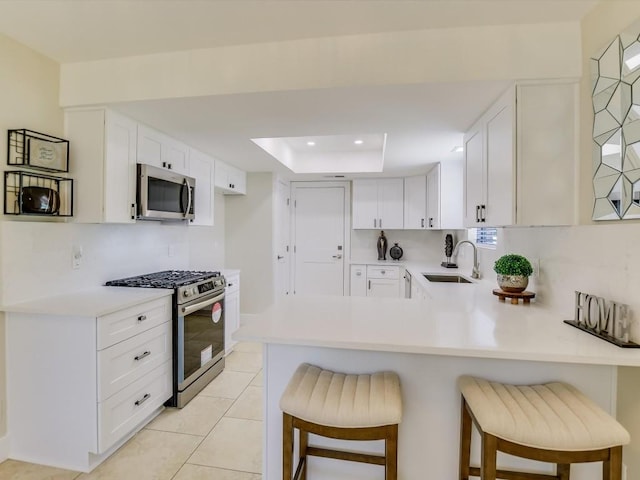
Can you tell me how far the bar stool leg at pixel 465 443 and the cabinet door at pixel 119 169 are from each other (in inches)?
94.1

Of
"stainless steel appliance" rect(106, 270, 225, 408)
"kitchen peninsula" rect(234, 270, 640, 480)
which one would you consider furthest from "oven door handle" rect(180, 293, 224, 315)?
"kitchen peninsula" rect(234, 270, 640, 480)

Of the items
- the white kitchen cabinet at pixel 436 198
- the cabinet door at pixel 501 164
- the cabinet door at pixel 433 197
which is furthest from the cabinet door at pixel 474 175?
the cabinet door at pixel 433 197

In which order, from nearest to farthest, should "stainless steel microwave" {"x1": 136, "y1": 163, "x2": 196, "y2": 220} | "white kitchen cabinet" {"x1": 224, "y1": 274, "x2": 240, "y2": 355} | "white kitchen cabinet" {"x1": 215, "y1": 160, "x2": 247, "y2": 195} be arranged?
"stainless steel microwave" {"x1": 136, "y1": 163, "x2": 196, "y2": 220} < "white kitchen cabinet" {"x1": 224, "y1": 274, "x2": 240, "y2": 355} < "white kitchen cabinet" {"x1": 215, "y1": 160, "x2": 247, "y2": 195}

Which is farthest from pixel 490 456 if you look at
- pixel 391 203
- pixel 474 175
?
pixel 391 203

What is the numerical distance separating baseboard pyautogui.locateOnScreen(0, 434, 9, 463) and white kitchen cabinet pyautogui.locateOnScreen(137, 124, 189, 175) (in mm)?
1934

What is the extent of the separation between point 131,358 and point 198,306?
695 mm

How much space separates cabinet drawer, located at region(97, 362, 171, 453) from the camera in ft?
6.12

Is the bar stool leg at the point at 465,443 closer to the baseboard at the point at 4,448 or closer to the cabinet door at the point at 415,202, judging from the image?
the baseboard at the point at 4,448

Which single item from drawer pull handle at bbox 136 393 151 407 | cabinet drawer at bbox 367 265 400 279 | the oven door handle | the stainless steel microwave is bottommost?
drawer pull handle at bbox 136 393 151 407

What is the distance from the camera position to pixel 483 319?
163 cm

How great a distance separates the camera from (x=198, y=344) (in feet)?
8.96

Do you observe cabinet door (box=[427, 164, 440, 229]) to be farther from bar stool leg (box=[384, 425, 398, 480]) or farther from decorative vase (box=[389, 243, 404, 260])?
bar stool leg (box=[384, 425, 398, 480])

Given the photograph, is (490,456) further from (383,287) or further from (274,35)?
(383,287)

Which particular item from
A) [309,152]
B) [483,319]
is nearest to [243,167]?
[309,152]
